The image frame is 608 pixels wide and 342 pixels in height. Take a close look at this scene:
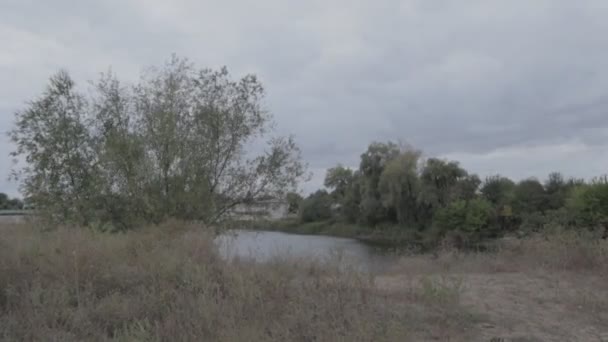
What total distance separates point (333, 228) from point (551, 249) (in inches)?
1577

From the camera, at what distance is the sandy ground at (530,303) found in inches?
195

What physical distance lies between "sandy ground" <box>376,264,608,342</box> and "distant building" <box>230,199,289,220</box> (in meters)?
5.87

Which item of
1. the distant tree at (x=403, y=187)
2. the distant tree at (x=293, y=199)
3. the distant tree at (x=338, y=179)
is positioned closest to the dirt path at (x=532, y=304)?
the distant tree at (x=293, y=199)

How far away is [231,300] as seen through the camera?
4.82 metres

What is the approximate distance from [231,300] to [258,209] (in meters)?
8.95

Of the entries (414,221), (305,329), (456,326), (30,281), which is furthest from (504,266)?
(414,221)

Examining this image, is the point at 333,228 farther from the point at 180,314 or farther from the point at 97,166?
the point at 180,314

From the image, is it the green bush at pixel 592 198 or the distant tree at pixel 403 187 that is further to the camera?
the distant tree at pixel 403 187

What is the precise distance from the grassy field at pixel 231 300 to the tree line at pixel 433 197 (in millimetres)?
28776

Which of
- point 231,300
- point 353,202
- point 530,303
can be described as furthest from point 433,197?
point 231,300

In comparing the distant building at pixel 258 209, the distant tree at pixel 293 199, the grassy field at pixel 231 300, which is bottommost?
the grassy field at pixel 231 300

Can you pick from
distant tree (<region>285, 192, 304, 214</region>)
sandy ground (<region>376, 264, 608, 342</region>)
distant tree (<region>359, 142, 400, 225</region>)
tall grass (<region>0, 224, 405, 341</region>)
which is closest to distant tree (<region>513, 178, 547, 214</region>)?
distant tree (<region>359, 142, 400, 225</region>)

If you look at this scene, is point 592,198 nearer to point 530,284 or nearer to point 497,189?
point 497,189

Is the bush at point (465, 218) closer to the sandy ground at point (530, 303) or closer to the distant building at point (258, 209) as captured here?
the distant building at point (258, 209)
